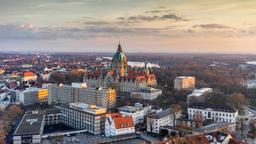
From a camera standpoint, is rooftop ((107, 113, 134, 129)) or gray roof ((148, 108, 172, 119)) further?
gray roof ((148, 108, 172, 119))

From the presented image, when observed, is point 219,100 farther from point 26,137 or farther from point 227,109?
point 26,137

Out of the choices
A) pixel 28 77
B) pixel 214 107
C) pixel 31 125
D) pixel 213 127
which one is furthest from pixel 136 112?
pixel 28 77

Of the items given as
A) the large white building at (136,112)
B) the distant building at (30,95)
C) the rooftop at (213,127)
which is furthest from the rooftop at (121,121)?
the distant building at (30,95)

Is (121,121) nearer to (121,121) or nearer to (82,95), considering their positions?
(121,121)

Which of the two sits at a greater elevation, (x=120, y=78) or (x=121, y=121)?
(x=120, y=78)

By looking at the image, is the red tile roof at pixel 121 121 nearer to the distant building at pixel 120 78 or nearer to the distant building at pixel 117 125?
the distant building at pixel 117 125

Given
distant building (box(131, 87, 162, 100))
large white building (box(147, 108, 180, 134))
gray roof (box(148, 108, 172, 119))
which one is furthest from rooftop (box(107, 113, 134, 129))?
distant building (box(131, 87, 162, 100))

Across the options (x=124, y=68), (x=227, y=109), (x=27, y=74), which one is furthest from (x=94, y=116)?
(x=27, y=74)

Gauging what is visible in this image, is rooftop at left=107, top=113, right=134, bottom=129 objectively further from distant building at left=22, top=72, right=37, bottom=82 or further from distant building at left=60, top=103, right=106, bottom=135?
distant building at left=22, top=72, right=37, bottom=82
